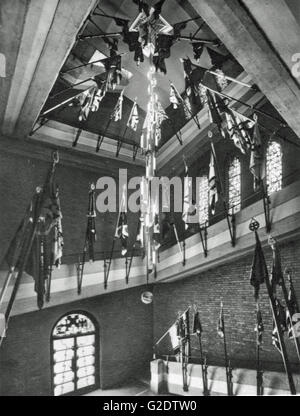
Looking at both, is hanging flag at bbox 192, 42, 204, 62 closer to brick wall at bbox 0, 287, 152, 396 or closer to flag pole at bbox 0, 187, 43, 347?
flag pole at bbox 0, 187, 43, 347

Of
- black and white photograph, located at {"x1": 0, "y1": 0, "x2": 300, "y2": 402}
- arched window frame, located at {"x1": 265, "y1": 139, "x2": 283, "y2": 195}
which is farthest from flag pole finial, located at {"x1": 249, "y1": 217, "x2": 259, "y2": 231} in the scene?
arched window frame, located at {"x1": 265, "y1": 139, "x2": 283, "y2": 195}

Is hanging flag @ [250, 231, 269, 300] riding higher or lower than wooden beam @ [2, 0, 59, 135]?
lower

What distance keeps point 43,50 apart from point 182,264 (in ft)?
20.1

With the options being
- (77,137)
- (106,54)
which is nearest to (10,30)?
(106,54)

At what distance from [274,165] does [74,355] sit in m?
8.27

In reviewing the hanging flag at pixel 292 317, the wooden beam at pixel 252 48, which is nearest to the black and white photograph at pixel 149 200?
the wooden beam at pixel 252 48

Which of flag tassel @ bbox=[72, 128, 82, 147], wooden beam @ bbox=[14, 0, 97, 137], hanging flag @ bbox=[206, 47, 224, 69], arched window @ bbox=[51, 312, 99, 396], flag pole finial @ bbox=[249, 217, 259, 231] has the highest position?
hanging flag @ bbox=[206, 47, 224, 69]

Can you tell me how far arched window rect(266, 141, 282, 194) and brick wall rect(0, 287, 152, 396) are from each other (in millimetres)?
5880

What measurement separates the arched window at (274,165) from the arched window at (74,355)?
7.04 m

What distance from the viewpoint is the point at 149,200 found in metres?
7.40

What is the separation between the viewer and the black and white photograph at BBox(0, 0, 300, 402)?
16.7 feet

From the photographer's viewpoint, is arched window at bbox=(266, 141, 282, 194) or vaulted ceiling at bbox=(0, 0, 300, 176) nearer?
vaulted ceiling at bbox=(0, 0, 300, 176)
